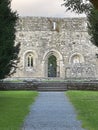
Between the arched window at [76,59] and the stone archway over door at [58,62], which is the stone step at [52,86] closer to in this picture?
the stone archway over door at [58,62]

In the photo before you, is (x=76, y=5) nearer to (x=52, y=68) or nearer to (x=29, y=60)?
(x=29, y=60)

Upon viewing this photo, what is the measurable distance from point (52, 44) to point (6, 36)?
79.5 feet

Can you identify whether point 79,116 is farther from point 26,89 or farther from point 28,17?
point 28,17

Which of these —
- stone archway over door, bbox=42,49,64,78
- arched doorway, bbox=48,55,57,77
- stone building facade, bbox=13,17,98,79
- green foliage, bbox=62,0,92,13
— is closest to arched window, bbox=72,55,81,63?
stone building facade, bbox=13,17,98,79

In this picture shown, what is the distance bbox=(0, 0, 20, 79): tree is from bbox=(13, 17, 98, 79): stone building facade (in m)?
19.8

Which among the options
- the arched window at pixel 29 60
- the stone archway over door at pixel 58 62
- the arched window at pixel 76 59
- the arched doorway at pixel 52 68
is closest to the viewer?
the stone archway over door at pixel 58 62

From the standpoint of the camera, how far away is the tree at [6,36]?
25875 mm

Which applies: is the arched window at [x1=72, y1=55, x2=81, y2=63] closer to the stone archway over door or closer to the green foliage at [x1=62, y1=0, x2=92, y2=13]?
the stone archway over door

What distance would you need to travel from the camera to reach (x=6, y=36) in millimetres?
26938

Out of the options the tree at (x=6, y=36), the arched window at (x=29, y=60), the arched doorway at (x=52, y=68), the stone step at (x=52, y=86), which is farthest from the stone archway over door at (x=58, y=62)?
the tree at (x=6, y=36)

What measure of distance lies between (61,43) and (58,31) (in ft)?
3.72

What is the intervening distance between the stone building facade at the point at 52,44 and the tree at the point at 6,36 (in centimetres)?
1983

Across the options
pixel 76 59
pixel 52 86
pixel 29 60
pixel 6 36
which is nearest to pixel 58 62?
pixel 76 59

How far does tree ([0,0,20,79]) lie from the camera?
25.9 m
